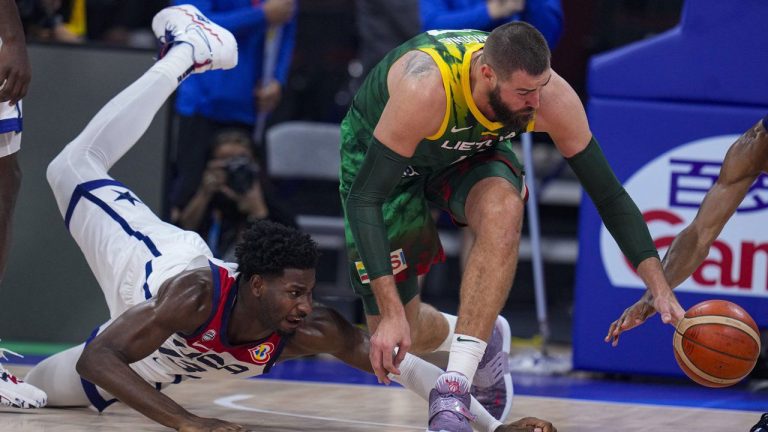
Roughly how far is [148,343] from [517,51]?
1697 mm

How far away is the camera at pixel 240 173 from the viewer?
25.6 feet

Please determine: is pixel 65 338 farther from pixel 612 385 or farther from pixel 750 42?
pixel 750 42

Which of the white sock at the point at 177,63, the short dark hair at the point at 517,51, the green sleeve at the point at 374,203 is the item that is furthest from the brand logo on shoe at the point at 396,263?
the white sock at the point at 177,63

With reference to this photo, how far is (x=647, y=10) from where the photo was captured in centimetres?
1008

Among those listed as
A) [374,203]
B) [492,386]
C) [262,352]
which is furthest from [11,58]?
[492,386]

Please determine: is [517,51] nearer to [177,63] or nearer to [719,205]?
[719,205]

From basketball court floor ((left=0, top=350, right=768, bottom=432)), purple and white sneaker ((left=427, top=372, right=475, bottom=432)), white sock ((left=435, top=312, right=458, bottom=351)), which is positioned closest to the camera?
purple and white sneaker ((left=427, top=372, right=475, bottom=432))

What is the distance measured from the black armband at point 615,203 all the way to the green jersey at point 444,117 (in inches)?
10.1

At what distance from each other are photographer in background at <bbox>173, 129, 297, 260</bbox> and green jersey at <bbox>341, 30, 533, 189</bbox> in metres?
2.68

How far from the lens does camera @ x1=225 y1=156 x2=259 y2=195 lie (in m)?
7.81

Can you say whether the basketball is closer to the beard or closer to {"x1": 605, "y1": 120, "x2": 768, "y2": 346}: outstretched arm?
{"x1": 605, "y1": 120, "x2": 768, "y2": 346}: outstretched arm

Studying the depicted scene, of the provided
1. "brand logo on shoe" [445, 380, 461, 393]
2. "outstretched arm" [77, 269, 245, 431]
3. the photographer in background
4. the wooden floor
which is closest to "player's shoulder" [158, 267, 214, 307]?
"outstretched arm" [77, 269, 245, 431]

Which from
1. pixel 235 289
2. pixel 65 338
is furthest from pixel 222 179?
pixel 235 289

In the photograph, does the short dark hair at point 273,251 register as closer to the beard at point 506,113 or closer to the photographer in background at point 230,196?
the beard at point 506,113
